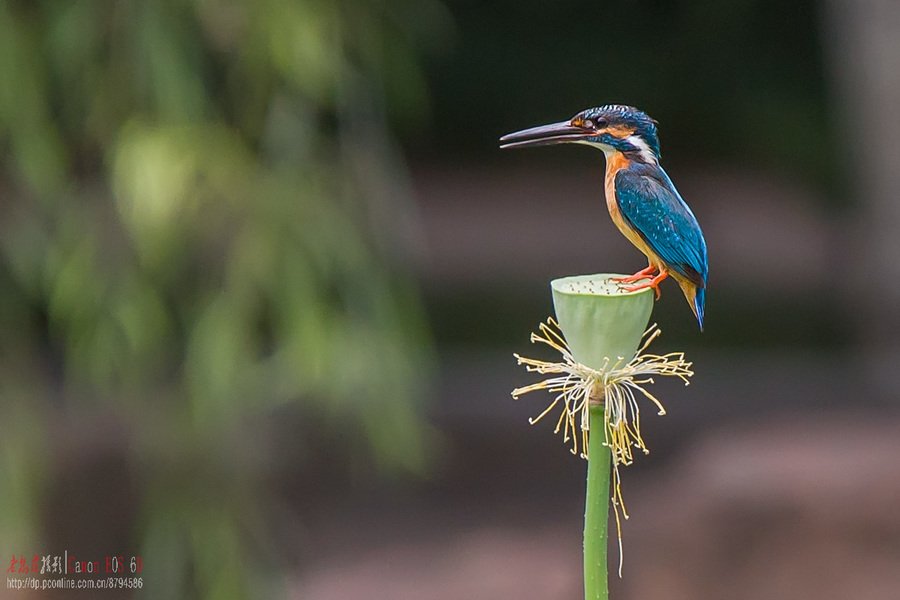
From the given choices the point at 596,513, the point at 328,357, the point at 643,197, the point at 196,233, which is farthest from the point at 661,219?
the point at 196,233

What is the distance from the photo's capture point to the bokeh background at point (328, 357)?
5.16ft

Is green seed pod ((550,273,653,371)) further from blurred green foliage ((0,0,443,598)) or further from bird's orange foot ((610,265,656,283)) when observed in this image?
blurred green foliage ((0,0,443,598))

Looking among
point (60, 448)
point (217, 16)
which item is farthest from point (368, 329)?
point (60, 448)

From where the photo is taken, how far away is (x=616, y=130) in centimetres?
37

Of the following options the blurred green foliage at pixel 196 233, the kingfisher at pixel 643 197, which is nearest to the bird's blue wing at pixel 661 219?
the kingfisher at pixel 643 197

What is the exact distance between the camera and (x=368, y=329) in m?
1.69

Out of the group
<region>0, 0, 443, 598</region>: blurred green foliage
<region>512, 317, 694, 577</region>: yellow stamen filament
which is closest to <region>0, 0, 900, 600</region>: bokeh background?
<region>0, 0, 443, 598</region>: blurred green foliage

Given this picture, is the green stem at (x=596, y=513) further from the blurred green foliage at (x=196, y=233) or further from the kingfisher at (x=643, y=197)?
the blurred green foliage at (x=196, y=233)

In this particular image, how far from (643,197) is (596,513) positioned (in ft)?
0.39

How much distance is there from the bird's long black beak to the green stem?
0.29ft

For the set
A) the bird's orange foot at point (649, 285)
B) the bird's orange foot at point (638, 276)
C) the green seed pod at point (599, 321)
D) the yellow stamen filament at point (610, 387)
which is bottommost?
the yellow stamen filament at point (610, 387)

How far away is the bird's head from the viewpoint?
36 cm

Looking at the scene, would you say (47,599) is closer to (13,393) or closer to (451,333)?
(13,393)

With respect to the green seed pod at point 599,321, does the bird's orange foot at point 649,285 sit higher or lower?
higher
